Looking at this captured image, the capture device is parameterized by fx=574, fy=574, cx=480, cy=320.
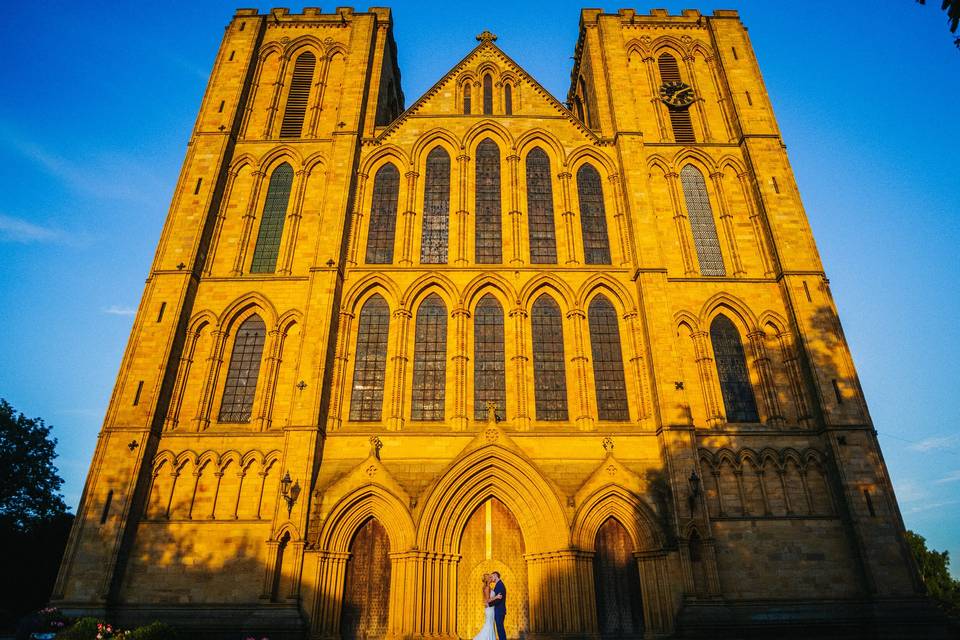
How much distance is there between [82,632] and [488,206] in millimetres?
16619

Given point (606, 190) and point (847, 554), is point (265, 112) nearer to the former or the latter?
point (606, 190)

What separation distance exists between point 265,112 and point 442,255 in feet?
34.2

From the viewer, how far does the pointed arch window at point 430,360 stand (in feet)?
57.9

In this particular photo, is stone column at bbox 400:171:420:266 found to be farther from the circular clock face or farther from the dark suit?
the dark suit

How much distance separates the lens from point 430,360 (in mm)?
18328

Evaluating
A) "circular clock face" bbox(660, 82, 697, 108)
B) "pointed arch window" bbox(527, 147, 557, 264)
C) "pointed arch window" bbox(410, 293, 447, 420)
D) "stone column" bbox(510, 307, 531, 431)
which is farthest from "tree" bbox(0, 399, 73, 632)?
"circular clock face" bbox(660, 82, 697, 108)

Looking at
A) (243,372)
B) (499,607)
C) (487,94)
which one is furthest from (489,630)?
(487,94)

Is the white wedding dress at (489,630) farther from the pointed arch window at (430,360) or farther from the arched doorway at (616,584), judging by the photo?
the pointed arch window at (430,360)

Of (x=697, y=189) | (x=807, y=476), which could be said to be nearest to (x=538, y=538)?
(x=807, y=476)

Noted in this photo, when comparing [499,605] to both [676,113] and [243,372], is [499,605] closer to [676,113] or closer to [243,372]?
[243,372]

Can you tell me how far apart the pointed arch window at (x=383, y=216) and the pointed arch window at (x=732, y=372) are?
449 inches

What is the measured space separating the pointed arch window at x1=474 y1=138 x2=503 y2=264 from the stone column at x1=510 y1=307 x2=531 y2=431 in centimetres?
258

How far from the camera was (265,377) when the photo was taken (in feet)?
58.2

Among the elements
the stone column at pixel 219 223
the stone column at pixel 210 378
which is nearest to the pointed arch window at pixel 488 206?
the stone column at pixel 210 378
